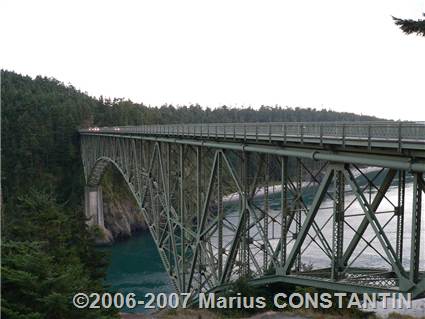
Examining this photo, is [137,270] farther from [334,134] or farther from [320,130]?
[334,134]

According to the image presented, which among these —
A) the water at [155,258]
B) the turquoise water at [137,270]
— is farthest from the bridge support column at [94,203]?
the water at [155,258]

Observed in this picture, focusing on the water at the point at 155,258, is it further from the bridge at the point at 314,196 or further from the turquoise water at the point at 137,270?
the bridge at the point at 314,196

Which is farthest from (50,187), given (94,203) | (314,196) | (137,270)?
(314,196)

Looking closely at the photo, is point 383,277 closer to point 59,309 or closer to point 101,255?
point 59,309

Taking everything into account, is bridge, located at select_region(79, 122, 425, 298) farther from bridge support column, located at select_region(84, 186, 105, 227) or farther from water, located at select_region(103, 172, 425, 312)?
bridge support column, located at select_region(84, 186, 105, 227)

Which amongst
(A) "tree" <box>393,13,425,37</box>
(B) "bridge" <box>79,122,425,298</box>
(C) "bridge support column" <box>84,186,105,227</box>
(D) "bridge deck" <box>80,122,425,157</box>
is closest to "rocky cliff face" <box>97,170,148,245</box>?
(C) "bridge support column" <box>84,186,105,227</box>

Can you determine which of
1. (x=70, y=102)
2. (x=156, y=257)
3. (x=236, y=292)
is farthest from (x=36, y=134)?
(x=236, y=292)
